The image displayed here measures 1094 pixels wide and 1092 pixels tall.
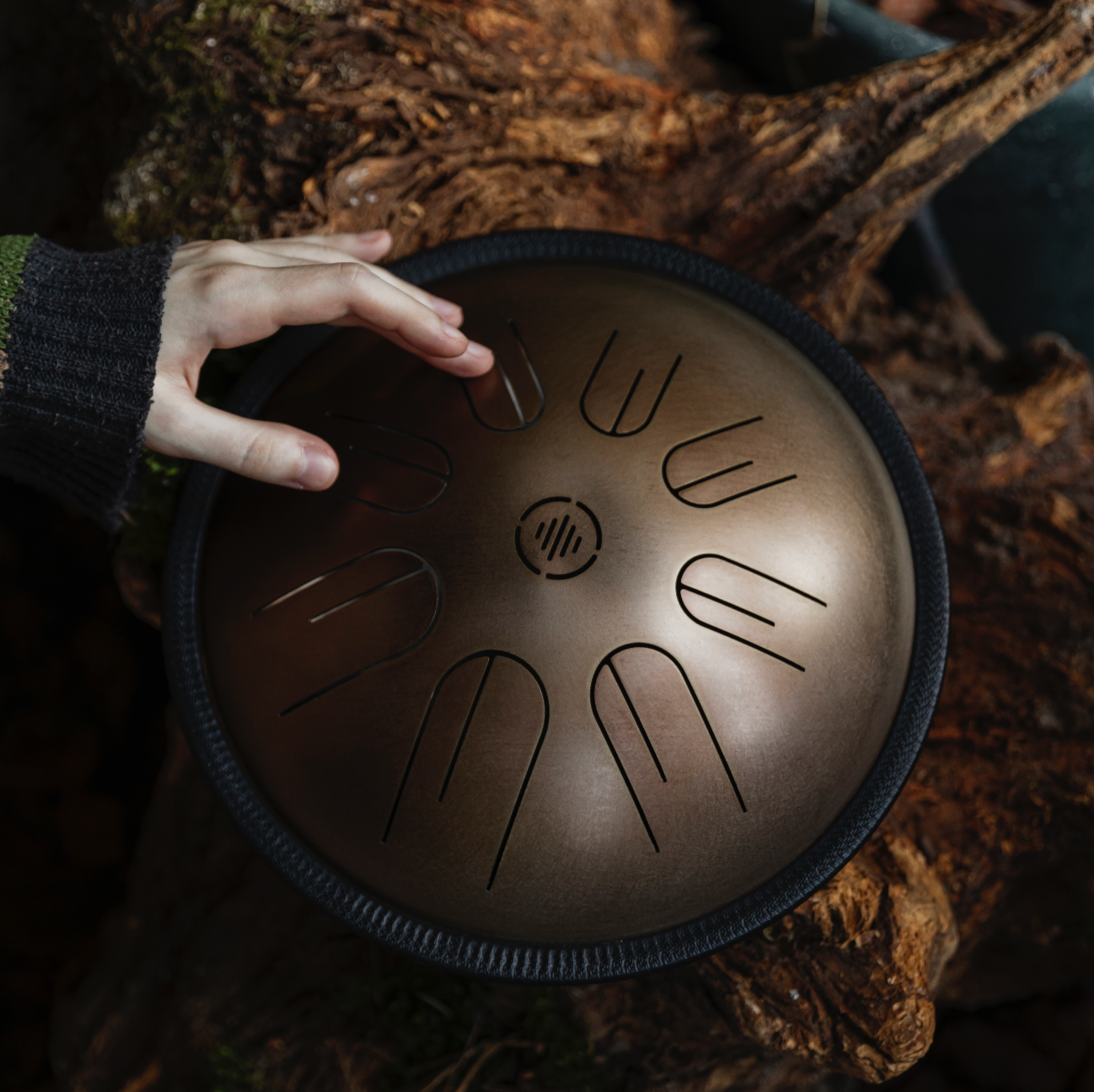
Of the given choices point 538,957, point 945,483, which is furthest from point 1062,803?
point 538,957

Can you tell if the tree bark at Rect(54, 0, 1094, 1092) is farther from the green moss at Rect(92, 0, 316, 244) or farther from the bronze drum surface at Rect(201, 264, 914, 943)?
the bronze drum surface at Rect(201, 264, 914, 943)

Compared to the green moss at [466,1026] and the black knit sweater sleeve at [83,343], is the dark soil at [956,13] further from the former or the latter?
the green moss at [466,1026]

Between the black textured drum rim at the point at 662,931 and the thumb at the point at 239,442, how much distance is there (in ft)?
0.28

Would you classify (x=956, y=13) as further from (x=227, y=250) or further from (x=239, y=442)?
(x=239, y=442)

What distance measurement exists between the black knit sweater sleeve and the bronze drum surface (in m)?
0.17

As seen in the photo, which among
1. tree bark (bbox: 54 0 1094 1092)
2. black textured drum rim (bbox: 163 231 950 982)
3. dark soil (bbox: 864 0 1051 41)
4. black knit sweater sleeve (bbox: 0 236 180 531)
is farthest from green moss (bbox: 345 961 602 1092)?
dark soil (bbox: 864 0 1051 41)

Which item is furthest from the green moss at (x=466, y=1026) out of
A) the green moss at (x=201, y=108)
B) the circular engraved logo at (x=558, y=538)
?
the green moss at (x=201, y=108)

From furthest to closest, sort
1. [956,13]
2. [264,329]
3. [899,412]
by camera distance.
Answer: [956,13], [899,412], [264,329]

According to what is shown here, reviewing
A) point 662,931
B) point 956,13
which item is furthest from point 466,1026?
point 956,13

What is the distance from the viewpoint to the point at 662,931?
846mm

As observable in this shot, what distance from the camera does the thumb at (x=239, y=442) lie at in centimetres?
84

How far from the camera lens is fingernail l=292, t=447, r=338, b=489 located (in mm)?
840

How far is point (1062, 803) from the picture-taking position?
1063 millimetres

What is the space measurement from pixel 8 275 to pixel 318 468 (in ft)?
1.33
